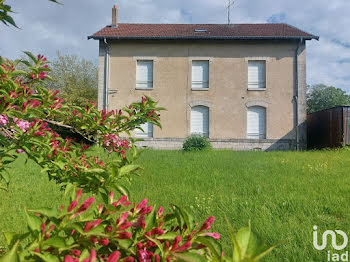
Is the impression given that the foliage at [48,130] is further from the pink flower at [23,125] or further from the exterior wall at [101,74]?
the exterior wall at [101,74]

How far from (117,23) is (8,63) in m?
15.7

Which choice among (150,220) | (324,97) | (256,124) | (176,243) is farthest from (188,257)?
(324,97)

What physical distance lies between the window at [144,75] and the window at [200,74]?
2.40m

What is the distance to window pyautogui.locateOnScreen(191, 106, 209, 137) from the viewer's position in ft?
46.8

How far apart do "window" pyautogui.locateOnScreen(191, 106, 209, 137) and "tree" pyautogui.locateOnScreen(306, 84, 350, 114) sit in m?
41.8

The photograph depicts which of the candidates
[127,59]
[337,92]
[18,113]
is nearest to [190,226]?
[18,113]

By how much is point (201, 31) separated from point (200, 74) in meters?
2.67

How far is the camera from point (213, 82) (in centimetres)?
1429


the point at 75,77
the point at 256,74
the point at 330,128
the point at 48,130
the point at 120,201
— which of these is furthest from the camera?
the point at 75,77

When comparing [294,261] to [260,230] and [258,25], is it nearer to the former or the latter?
[260,230]

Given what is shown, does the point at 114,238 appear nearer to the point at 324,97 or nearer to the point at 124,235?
the point at 124,235

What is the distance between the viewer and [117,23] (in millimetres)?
15820

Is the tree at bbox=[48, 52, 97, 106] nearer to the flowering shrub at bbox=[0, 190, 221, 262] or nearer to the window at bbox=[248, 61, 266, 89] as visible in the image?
the window at bbox=[248, 61, 266, 89]

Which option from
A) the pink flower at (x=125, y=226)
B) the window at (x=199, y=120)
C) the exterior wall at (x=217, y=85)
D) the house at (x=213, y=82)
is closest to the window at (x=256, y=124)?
the house at (x=213, y=82)
